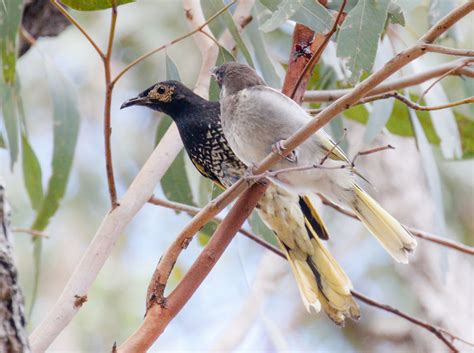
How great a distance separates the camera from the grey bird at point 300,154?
2.16 metres

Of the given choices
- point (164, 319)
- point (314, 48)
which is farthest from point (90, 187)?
point (164, 319)

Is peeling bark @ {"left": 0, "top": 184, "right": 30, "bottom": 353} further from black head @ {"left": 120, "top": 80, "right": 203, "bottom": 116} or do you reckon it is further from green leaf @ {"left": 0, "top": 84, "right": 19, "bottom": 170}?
black head @ {"left": 120, "top": 80, "right": 203, "bottom": 116}

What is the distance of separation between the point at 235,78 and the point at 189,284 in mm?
757

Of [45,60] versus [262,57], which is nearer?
[262,57]

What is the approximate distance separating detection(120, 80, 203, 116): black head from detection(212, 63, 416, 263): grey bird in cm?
47

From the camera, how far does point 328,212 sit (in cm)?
502

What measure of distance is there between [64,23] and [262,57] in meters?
1.01

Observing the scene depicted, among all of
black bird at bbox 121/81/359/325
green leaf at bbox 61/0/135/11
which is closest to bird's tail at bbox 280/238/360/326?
black bird at bbox 121/81/359/325

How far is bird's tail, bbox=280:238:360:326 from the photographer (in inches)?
94.7

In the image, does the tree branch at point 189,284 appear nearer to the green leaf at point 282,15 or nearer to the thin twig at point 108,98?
the thin twig at point 108,98

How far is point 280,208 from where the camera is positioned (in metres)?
2.54

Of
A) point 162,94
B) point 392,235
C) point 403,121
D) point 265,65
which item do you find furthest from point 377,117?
point 162,94

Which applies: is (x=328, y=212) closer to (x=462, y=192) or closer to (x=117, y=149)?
(x=462, y=192)

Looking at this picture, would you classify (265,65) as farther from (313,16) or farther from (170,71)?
(313,16)
